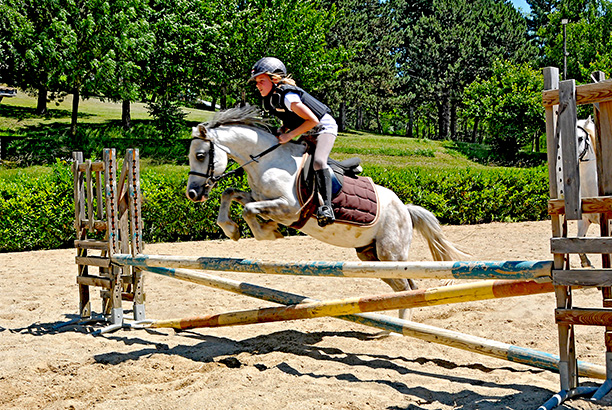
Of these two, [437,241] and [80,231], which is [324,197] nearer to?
[437,241]

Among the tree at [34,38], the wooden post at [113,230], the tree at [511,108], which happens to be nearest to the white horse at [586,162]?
the wooden post at [113,230]

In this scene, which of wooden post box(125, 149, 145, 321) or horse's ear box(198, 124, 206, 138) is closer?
horse's ear box(198, 124, 206, 138)

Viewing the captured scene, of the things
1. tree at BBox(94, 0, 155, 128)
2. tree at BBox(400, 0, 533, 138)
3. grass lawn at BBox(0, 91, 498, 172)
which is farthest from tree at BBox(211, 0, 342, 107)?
tree at BBox(400, 0, 533, 138)

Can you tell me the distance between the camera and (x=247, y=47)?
87.0 ft

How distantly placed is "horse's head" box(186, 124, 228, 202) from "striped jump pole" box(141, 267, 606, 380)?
915 millimetres

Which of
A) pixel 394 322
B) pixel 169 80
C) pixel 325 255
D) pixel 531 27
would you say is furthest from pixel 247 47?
pixel 531 27

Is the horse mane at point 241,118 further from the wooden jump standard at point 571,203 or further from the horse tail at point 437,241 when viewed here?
the wooden jump standard at point 571,203

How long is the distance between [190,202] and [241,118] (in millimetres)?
7404

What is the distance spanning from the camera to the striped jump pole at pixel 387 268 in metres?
3.20

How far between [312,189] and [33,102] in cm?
3908

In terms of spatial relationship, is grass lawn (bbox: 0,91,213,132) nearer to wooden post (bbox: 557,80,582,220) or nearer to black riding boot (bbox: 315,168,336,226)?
black riding boot (bbox: 315,168,336,226)

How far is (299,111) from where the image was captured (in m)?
4.77

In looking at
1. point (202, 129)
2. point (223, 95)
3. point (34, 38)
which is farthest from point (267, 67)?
point (223, 95)

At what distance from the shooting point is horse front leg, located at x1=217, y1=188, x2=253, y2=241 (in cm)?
486
